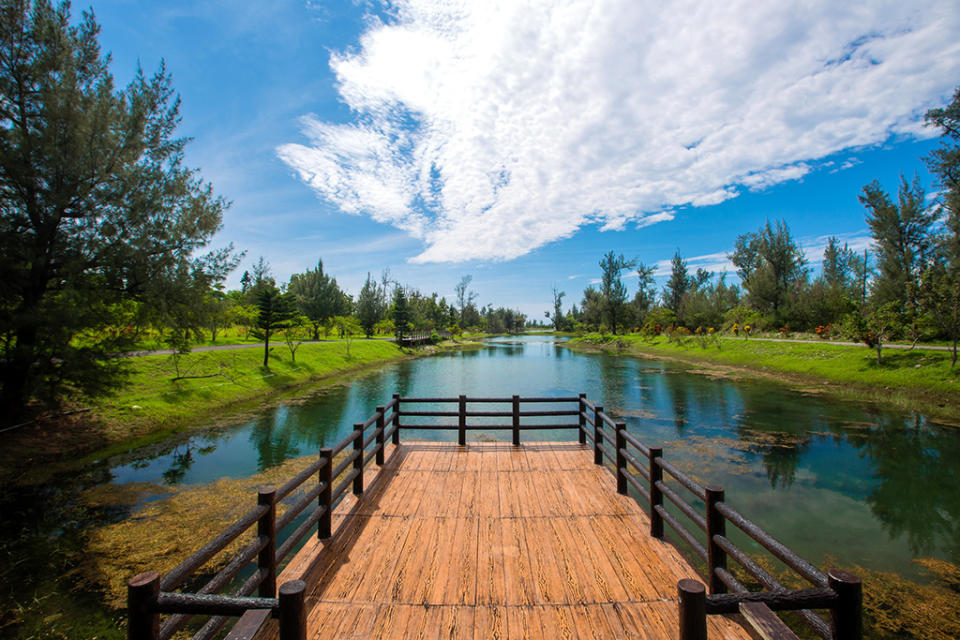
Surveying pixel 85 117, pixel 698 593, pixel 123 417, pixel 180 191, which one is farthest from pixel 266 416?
pixel 698 593

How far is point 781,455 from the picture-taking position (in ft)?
34.1

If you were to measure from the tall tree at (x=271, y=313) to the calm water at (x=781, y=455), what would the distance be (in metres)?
7.16

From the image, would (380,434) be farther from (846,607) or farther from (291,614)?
(846,607)

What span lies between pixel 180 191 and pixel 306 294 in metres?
38.5

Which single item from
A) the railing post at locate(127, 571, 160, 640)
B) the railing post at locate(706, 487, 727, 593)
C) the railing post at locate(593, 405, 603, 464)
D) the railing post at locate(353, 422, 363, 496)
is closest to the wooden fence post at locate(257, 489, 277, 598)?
the railing post at locate(127, 571, 160, 640)

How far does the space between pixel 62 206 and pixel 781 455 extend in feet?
69.5

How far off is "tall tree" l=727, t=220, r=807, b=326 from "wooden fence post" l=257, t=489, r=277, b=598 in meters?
45.5

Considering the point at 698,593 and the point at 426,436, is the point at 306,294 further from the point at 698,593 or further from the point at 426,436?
the point at 698,593

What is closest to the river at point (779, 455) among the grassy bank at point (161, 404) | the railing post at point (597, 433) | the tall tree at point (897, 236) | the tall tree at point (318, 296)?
the grassy bank at point (161, 404)

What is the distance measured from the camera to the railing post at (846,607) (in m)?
2.02

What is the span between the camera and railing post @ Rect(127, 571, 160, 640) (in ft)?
6.87

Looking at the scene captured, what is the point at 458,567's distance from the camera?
3.96 meters

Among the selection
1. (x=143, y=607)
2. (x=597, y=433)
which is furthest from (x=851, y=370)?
(x=143, y=607)

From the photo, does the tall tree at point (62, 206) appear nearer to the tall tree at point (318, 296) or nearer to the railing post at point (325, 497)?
the railing post at point (325, 497)
